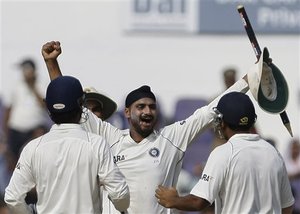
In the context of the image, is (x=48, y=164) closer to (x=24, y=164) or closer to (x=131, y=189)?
(x=24, y=164)

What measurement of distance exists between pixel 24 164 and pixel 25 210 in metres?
0.27

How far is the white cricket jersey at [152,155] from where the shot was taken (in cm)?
859

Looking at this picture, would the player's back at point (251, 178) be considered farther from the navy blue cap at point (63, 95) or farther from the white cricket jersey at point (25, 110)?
the white cricket jersey at point (25, 110)

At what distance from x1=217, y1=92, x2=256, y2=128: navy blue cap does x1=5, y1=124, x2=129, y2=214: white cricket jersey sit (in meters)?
0.80

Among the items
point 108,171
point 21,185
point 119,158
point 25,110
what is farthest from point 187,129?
point 25,110

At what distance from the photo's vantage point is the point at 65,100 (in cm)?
758

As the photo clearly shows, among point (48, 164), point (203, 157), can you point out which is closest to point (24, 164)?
point (48, 164)

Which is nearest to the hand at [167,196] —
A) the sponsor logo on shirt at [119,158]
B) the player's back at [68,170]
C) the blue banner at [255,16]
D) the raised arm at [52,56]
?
the player's back at [68,170]

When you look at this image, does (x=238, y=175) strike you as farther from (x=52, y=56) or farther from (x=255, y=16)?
(x=255, y=16)

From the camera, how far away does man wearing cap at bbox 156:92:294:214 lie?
7719mm

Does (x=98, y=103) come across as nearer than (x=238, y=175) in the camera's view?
No

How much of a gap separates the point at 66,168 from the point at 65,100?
401 mm

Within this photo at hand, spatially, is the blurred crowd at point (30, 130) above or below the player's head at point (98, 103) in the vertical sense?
below

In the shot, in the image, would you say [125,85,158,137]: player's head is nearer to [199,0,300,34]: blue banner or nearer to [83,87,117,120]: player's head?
[83,87,117,120]: player's head
